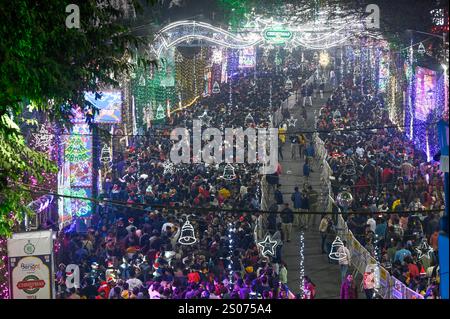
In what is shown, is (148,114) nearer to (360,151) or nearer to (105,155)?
(360,151)

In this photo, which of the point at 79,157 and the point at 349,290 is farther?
the point at 79,157

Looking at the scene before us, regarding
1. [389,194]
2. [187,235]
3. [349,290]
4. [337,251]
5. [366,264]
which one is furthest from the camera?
[389,194]

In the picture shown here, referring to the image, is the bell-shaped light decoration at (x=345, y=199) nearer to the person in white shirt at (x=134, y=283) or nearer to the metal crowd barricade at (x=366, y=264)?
the metal crowd barricade at (x=366, y=264)

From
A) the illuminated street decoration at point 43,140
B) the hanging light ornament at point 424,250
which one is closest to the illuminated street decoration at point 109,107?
the illuminated street decoration at point 43,140

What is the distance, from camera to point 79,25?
1267 cm

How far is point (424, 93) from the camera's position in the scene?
27953 millimetres

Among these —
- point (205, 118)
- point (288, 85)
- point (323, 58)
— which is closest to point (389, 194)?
point (205, 118)

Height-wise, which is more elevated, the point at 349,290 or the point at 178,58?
the point at 178,58

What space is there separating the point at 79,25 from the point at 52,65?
1.00 meters

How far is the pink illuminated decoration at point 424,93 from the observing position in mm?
26589

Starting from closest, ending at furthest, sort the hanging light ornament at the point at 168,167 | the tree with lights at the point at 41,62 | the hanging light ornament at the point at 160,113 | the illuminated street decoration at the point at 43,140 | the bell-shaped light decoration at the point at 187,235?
the tree with lights at the point at 41,62
the bell-shaped light decoration at the point at 187,235
the illuminated street decoration at the point at 43,140
the hanging light ornament at the point at 168,167
the hanging light ornament at the point at 160,113

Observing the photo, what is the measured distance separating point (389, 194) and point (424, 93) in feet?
24.4
